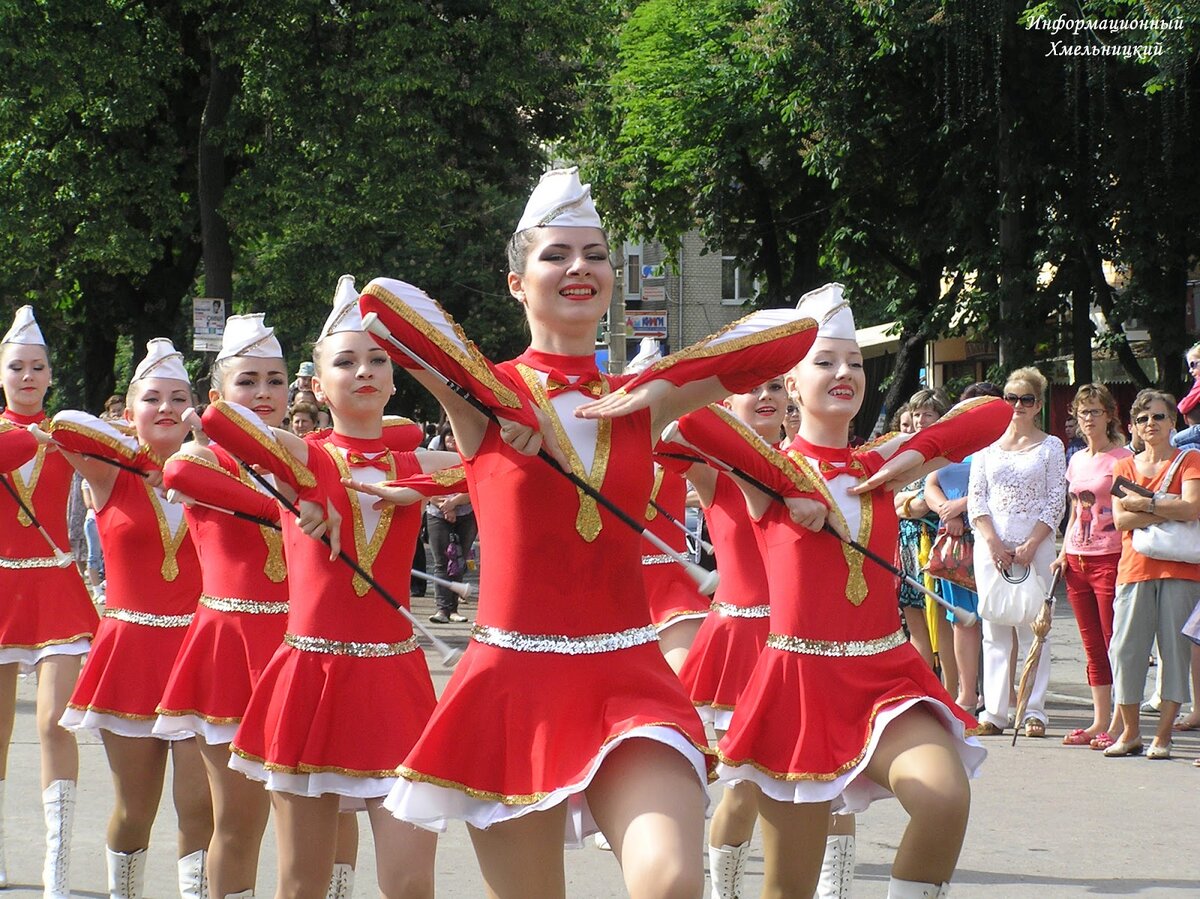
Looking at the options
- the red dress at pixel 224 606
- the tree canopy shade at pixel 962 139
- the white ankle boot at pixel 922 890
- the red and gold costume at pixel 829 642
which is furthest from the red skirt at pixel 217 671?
the tree canopy shade at pixel 962 139

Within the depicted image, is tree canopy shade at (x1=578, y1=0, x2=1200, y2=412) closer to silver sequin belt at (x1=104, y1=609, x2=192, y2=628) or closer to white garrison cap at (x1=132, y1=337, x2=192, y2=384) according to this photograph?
white garrison cap at (x1=132, y1=337, x2=192, y2=384)

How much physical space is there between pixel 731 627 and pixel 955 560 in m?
4.24

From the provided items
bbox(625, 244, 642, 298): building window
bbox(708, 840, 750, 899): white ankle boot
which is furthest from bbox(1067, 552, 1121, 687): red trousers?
bbox(625, 244, 642, 298): building window

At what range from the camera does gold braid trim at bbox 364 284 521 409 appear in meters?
3.55

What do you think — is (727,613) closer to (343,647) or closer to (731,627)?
(731,627)

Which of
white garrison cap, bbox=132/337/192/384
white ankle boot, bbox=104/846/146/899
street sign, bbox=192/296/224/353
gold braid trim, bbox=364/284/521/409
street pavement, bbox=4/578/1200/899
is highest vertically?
street sign, bbox=192/296/224/353

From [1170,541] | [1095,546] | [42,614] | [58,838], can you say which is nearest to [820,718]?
[58,838]

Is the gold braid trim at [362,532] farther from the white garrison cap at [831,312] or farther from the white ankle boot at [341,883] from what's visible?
the white garrison cap at [831,312]

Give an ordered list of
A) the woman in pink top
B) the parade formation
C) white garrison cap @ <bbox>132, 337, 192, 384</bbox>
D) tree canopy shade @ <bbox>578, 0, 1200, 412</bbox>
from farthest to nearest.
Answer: tree canopy shade @ <bbox>578, 0, 1200, 412</bbox>
the woman in pink top
white garrison cap @ <bbox>132, 337, 192, 384</bbox>
the parade formation

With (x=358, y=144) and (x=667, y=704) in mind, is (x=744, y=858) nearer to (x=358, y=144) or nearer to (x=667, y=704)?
(x=667, y=704)

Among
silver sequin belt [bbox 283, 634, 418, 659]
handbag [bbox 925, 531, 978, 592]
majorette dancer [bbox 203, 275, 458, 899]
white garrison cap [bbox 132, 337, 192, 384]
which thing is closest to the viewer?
majorette dancer [bbox 203, 275, 458, 899]

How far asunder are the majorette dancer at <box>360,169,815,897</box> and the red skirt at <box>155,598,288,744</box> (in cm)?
188

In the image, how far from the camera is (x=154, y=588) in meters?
6.09

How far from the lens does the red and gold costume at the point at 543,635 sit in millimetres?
3551
